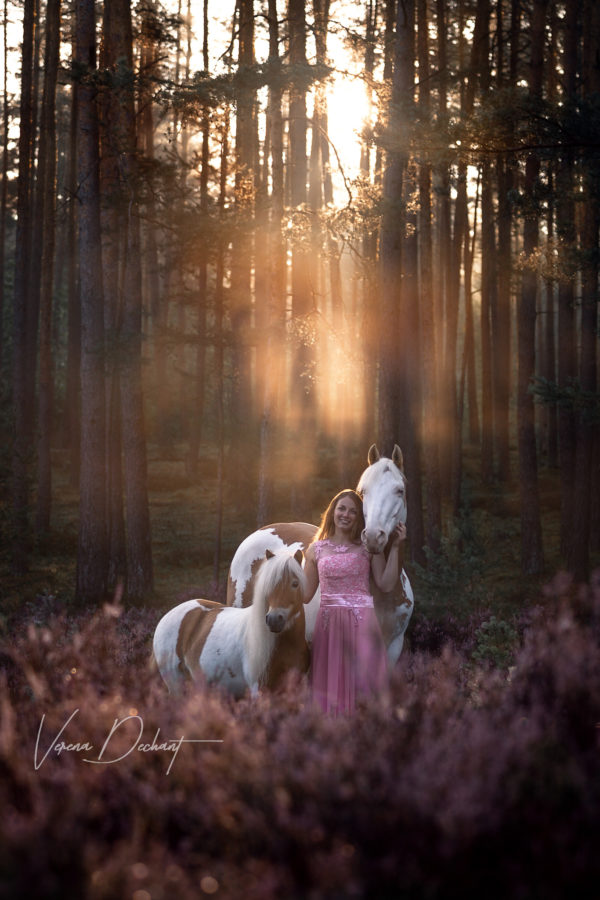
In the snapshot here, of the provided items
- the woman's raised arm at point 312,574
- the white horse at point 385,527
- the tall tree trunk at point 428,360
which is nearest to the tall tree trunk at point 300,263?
the tall tree trunk at point 428,360

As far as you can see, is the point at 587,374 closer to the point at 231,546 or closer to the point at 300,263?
the point at 300,263

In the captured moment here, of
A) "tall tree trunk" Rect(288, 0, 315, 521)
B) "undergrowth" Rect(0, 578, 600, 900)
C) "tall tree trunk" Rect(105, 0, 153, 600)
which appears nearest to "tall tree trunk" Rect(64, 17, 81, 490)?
"tall tree trunk" Rect(288, 0, 315, 521)

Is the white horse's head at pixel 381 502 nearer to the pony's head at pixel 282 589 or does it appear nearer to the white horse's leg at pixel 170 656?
the pony's head at pixel 282 589

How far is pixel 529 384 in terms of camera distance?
1509 centimetres

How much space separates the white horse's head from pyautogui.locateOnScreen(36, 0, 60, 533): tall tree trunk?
47.5ft

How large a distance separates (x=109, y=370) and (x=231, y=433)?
850 centimetres

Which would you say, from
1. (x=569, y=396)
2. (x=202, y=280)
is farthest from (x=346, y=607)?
(x=202, y=280)

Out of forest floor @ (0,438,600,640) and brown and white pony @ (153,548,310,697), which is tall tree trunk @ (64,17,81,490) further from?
brown and white pony @ (153,548,310,697)

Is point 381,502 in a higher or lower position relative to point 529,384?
lower

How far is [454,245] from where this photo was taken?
76.1 feet

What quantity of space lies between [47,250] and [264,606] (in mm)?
17869

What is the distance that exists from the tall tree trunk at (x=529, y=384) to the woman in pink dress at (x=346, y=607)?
9.92 metres

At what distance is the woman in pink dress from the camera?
5836 mm

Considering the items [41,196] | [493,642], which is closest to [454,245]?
[41,196]
